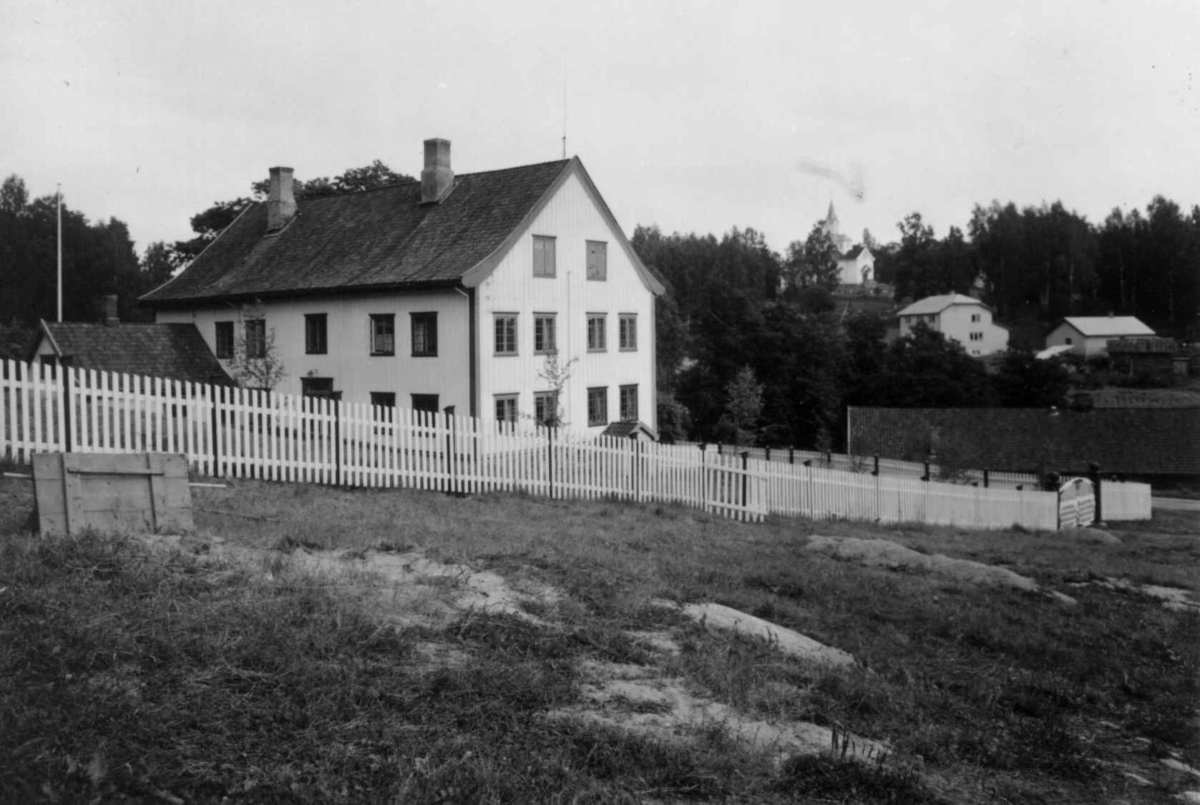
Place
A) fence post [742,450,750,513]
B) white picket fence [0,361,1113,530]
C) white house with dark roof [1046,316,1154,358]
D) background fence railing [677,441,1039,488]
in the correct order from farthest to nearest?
white house with dark roof [1046,316,1154,358]
background fence railing [677,441,1039,488]
fence post [742,450,750,513]
white picket fence [0,361,1113,530]

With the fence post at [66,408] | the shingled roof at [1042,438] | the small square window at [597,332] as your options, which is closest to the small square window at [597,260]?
the small square window at [597,332]

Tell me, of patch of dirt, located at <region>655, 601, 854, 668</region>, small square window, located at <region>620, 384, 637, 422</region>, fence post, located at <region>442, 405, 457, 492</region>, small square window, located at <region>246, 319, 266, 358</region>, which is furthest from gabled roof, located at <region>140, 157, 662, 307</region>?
patch of dirt, located at <region>655, 601, 854, 668</region>

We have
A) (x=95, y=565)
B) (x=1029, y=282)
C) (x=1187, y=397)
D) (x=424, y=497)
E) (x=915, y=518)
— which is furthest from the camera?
(x=1029, y=282)

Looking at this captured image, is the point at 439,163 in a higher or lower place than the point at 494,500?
higher

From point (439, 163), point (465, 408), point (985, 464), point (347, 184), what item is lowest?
point (985, 464)

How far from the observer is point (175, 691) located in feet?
17.6

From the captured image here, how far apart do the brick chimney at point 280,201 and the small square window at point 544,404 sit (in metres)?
13.3

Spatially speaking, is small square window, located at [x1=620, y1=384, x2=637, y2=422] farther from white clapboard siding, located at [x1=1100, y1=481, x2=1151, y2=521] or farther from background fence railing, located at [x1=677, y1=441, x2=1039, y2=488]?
white clapboard siding, located at [x1=1100, y1=481, x2=1151, y2=521]

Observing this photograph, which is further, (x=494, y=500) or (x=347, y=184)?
(x=347, y=184)

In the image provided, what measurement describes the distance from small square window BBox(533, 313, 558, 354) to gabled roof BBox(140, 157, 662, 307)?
266 centimetres

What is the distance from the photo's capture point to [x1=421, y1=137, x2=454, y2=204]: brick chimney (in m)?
32.4

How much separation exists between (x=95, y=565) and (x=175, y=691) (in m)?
2.33

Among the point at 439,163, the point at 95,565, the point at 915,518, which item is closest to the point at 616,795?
the point at 95,565

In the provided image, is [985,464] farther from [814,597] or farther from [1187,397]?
[814,597]
